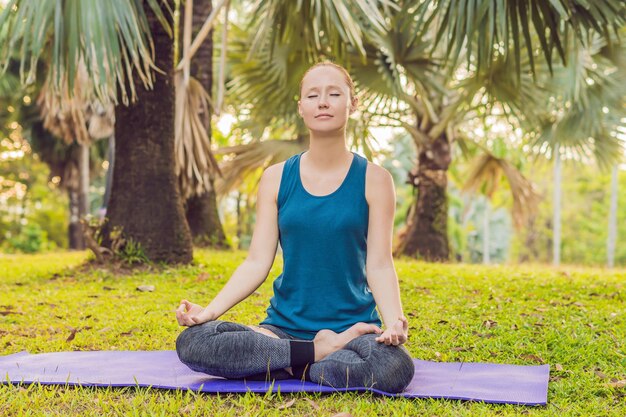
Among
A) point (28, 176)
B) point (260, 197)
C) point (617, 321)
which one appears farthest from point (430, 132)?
point (28, 176)

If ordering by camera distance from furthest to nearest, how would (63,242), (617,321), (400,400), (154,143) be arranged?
1. (63,242)
2. (154,143)
3. (617,321)
4. (400,400)

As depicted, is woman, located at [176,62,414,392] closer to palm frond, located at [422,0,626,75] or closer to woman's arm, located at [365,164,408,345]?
woman's arm, located at [365,164,408,345]

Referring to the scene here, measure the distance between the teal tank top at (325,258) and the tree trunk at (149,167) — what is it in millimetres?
4047

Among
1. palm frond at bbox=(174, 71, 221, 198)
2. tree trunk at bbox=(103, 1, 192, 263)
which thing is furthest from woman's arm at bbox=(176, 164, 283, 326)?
palm frond at bbox=(174, 71, 221, 198)

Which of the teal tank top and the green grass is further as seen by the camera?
the teal tank top

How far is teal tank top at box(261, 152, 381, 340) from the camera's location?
306 centimetres

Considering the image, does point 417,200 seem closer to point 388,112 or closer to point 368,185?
point 388,112

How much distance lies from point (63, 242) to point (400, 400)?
30.2 meters

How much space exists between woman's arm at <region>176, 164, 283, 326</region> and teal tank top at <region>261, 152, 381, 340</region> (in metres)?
0.09

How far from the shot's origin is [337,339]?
3.00m

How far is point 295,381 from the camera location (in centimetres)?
296

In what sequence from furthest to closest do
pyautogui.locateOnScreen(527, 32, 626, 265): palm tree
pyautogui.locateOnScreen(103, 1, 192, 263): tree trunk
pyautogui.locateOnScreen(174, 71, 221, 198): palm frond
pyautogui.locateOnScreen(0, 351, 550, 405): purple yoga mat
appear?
pyautogui.locateOnScreen(527, 32, 626, 265): palm tree < pyautogui.locateOnScreen(174, 71, 221, 198): palm frond < pyautogui.locateOnScreen(103, 1, 192, 263): tree trunk < pyautogui.locateOnScreen(0, 351, 550, 405): purple yoga mat

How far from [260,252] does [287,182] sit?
34 cm

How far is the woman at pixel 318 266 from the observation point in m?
2.88
